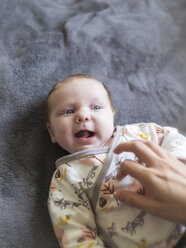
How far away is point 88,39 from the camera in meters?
1.33

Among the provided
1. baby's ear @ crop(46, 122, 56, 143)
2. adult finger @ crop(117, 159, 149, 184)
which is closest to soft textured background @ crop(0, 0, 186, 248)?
baby's ear @ crop(46, 122, 56, 143)

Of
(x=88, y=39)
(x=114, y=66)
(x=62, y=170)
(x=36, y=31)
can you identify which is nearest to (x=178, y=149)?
(x=62, y=170)

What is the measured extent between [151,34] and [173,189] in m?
0.94

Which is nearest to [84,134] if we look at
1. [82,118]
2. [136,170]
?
[82,118]

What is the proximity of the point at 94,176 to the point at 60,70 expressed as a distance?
52 cm

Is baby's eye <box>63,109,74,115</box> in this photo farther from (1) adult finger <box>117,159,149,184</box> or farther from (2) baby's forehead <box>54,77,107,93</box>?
(1) adult finger <box>117,159,149,184</box>

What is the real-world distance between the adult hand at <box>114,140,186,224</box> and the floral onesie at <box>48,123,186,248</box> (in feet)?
0.40

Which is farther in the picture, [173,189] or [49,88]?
[49,88]

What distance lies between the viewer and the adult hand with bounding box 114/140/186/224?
2.29 ft

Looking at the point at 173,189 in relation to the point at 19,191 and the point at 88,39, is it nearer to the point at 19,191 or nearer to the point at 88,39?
the point at 19,191

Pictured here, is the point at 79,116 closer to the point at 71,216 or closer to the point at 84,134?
the point at 84,134

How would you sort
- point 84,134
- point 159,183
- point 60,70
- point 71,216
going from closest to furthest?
point 159,183, point 71,216, point 84,134, point 60,70

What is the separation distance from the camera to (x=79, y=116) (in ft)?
3.23

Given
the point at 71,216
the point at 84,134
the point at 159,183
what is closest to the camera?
the point at 159,183
